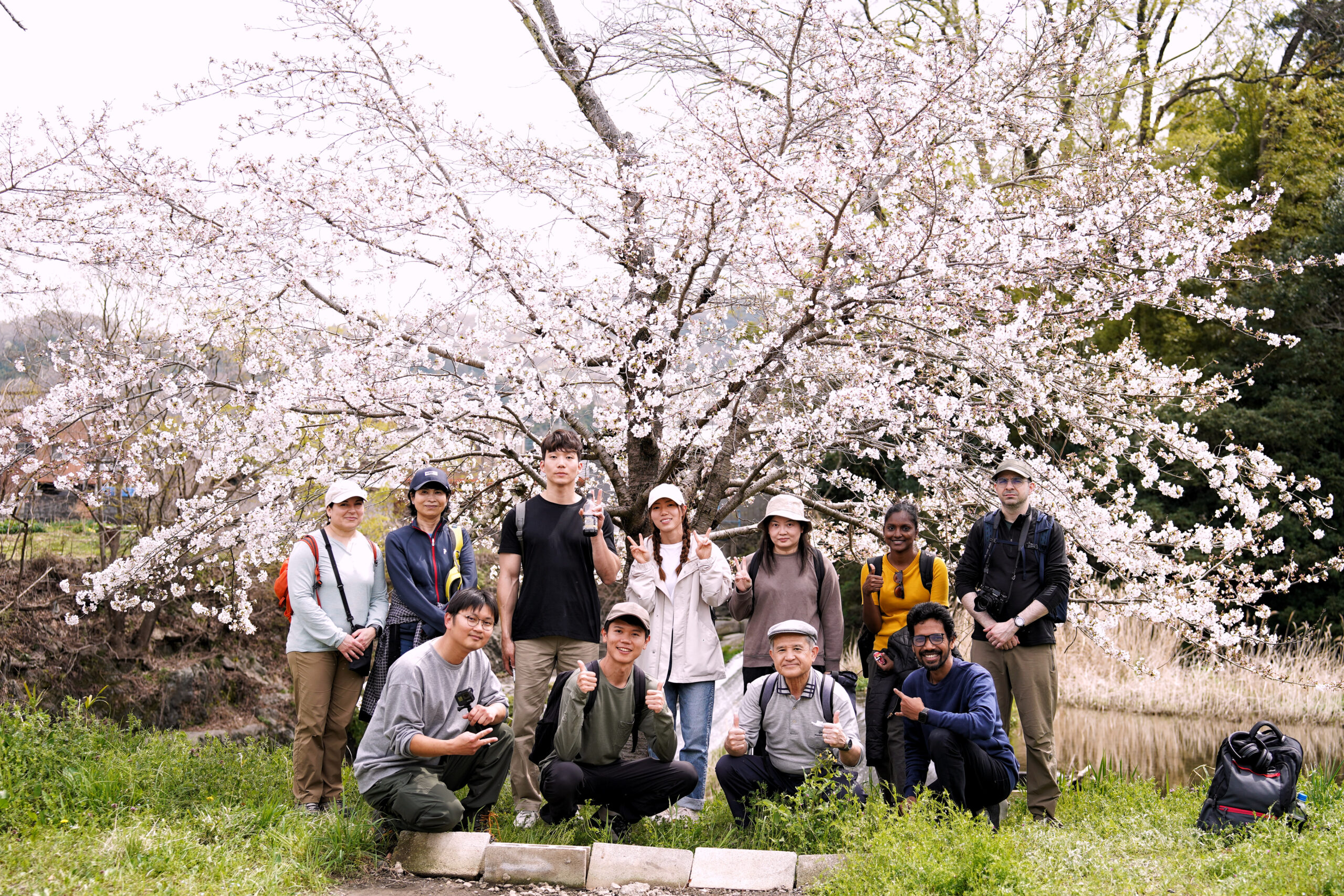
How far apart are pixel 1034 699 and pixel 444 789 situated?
9.24 feet

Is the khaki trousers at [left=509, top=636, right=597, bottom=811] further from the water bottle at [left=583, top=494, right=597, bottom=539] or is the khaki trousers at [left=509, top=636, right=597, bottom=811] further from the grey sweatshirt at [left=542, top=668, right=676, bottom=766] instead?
the water bottle at [left=583, top=494, right=597, bottom=539]

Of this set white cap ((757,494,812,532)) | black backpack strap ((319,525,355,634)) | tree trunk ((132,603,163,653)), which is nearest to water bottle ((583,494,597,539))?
white cap ((757,494,812,532))

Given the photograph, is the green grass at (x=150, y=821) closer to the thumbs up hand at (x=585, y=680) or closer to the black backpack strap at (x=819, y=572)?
the thumbs up hand at (x=585, y=680)

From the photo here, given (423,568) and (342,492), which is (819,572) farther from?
(342,492)

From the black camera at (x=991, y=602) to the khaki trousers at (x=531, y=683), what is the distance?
6.32 ft

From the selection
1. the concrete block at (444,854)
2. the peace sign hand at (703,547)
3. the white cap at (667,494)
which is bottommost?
the concrete block at (444,854)

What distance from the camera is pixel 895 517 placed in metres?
4.62

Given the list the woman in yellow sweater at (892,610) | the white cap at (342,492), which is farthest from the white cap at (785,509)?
the white cap at (342,492)

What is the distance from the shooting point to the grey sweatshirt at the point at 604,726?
13.1 feet

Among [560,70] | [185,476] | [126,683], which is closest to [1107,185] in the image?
[560,70]

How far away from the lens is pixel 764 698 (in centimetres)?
425

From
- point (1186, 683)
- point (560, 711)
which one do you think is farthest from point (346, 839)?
point (1186, 683)

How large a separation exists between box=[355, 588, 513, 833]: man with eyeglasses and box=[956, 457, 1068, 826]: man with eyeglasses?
242 cm

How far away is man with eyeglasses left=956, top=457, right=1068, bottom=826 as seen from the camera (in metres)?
4.55
